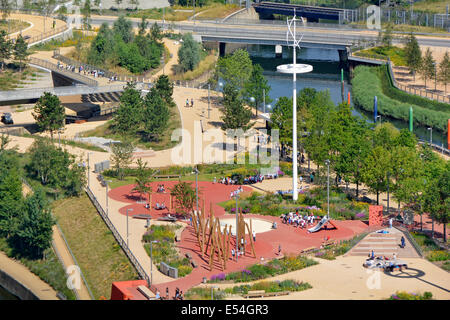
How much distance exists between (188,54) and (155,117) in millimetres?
48194

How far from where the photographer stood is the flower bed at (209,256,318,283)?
267ft

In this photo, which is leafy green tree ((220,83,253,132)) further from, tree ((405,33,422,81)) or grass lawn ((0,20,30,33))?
grass lawn ((0,20,30,33))

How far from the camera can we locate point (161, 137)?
130875 mm

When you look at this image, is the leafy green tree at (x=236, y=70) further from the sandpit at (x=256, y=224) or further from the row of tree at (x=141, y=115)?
the sandpit at (x=256, y=224)

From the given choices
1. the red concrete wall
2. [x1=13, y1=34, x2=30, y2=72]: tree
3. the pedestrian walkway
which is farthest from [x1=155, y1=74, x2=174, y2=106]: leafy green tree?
the pedestrian walkway

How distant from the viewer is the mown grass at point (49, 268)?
276 feet

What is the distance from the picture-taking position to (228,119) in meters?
124

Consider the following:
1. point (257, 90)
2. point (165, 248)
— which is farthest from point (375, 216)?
point (257, 90)

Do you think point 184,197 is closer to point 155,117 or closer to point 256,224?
point 256,224

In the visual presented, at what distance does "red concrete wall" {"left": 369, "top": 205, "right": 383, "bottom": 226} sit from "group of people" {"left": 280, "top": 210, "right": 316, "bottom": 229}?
19.6ft

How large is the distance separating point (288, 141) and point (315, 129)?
19.6ft

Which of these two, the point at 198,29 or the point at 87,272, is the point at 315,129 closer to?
the point at 87,272
